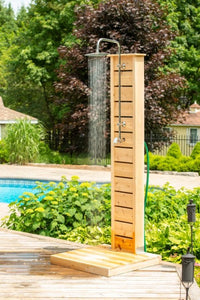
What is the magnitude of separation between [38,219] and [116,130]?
1.77 metres

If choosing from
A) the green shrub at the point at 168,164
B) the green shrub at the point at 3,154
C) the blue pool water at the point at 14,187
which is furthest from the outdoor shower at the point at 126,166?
the green shrub at the point at 3,154

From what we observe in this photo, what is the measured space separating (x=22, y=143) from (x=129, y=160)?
42.7 ft

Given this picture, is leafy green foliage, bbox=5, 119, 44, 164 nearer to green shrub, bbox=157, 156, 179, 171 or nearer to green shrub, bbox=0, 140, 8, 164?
green shrub, bbox=0, 140, 8, 164

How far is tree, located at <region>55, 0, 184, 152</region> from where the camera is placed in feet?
59.7

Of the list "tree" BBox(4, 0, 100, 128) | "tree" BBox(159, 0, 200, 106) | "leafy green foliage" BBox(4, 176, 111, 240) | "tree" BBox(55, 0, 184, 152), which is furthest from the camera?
"tree" BBox(159, 0, 200, 106)

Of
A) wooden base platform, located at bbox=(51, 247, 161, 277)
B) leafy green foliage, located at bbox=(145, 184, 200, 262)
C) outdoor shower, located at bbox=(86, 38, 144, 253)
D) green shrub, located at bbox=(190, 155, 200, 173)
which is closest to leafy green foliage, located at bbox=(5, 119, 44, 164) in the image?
green shrub, located at bbox=(190, 155, 200, 173)

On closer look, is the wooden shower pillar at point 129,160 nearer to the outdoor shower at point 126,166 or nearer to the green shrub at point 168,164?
the outdoor shower at point 126,166

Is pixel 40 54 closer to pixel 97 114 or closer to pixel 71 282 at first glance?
pixel 97 114

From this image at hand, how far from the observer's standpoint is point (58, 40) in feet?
84.6

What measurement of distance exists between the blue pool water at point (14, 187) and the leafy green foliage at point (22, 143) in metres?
3.42

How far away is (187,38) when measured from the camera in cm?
2661

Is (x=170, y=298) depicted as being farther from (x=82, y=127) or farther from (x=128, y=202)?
(x=82, y=127)

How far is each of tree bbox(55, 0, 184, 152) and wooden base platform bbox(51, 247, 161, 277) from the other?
40.4 ft

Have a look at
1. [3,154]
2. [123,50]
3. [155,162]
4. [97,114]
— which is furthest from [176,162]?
[3,154]
